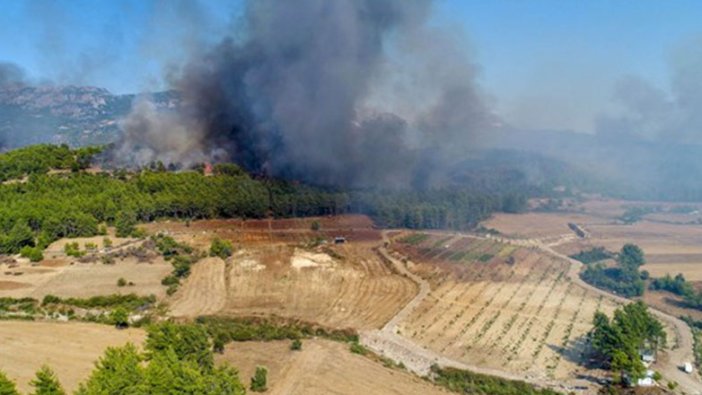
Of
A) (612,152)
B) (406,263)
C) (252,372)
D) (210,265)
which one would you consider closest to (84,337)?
(252,372)

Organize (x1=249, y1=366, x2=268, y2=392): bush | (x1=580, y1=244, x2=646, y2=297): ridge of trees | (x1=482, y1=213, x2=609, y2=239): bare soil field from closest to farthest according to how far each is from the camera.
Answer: (x1=249, y1=366, x2=268, y2=392): bush
(x1=580, y1=244, x2=646, y2=297): ridge of trees
(x1=482, y1=213, x2=609, y2=239): bare soil field

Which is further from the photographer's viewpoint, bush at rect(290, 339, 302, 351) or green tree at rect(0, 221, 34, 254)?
green tree at rect(0, 221, 34, 254)

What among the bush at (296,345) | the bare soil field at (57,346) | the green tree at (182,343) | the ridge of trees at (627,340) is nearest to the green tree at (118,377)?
the green tree at (182,343)

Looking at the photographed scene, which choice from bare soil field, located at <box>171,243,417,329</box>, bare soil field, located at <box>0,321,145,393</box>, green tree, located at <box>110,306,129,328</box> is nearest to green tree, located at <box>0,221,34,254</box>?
bare soil field, located at <box>171,243,417,329</box>

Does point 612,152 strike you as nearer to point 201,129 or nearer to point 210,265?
point 201,129

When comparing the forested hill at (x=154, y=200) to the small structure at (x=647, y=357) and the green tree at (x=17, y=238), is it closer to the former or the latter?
the green tree at (x=17, y=238)

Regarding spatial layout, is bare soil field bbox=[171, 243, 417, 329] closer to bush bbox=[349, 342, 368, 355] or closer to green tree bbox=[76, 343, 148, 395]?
bush bbox=[349, 342, 368, 355]
